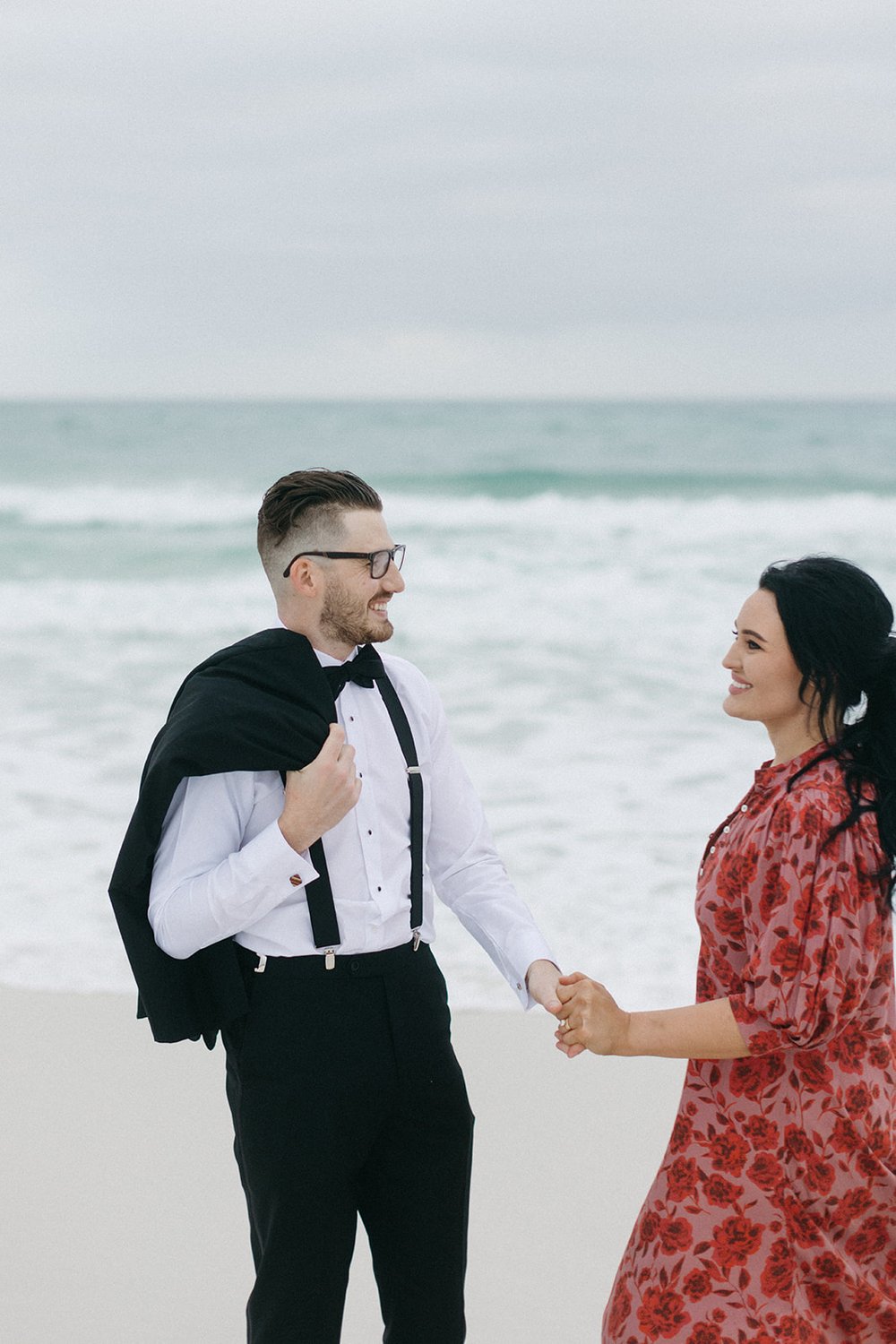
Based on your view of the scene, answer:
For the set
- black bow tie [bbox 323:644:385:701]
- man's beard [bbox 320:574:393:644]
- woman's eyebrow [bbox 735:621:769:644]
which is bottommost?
woman's eyebrow [bbox 735:621:769:644]

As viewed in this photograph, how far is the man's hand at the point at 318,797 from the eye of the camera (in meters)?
2.43

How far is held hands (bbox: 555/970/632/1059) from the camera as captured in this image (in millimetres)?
2500

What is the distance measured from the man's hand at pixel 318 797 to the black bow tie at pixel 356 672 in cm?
18

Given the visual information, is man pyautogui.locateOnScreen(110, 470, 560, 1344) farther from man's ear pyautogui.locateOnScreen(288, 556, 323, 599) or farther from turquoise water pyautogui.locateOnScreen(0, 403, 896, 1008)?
turquoise water pyautogui.locateOnScreen(0, 403, 896, 1008)

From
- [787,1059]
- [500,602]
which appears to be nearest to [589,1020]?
[787,1059]

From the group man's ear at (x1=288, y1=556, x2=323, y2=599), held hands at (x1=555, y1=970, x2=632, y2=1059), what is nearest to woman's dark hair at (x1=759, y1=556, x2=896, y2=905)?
held hands at (x1=555, y1=970, x2=632, y2=1059)

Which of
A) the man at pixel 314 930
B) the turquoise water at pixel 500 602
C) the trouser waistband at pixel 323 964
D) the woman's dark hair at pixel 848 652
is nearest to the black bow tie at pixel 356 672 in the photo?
the man at pixel 314 930

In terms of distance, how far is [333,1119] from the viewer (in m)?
2.51

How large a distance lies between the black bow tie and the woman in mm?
682

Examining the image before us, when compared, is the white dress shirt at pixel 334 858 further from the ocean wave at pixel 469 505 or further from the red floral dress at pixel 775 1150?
the ocean wave at pixel 469 505

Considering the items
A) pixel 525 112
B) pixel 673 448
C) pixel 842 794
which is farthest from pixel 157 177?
pixel 842 794

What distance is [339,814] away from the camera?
2463 millimetres

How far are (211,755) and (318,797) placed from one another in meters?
0.20

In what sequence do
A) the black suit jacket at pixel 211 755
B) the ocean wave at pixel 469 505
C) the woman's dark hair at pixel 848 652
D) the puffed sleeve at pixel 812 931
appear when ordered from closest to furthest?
1. the puffed sleeve at pixel 812 931
2. the woman's dark hair at pixel 848 652
3. the black suit jacket at pixel 211 755
4. the ocean wave at pixel 469 505
